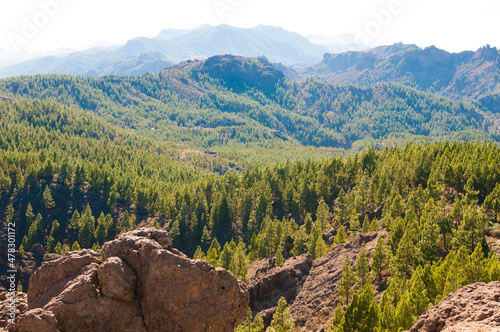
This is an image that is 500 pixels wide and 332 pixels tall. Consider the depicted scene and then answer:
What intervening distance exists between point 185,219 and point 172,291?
416 feet

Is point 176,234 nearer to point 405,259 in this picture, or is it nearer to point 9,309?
point 405,259

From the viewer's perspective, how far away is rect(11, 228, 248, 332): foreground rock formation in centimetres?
2803

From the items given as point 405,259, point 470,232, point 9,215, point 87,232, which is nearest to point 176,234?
point 87,232

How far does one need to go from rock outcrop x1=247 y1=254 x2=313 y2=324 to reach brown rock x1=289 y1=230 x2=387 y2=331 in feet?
7.64

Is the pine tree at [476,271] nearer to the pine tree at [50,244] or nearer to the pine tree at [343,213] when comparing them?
the pine tree at [343,213]

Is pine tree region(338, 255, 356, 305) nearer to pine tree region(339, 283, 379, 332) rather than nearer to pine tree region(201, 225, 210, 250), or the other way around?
pine tree region(339, 283, 379, 332)

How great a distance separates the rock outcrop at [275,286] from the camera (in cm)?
7725

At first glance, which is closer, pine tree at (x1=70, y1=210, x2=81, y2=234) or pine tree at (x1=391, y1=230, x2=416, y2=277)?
pine tree at (x1=391, y1=230, x2=416, y2=277)

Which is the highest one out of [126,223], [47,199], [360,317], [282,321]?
[360,317]

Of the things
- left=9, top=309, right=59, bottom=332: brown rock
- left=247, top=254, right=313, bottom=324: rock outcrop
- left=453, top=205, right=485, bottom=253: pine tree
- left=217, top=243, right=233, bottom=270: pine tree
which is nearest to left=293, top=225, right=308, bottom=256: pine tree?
left=247, top=254, right=313, bottom=324: rock outcrop

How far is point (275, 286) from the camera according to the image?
79812mm

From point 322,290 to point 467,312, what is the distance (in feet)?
157

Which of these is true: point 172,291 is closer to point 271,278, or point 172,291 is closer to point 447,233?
point 271,278

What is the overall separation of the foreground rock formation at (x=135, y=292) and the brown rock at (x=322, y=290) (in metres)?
35.8
